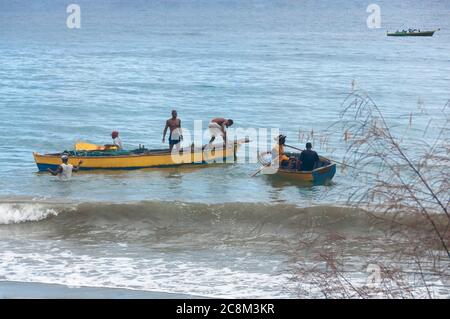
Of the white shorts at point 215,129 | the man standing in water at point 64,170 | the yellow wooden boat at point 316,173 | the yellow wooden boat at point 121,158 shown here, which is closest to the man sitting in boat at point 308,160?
the yellow wooden boat at point 316,173

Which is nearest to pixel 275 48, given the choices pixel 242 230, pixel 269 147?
pixel 269 147

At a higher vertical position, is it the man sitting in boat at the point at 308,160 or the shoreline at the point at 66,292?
the man sitting in boat at the point at 308,160

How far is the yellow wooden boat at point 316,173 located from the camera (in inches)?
1103

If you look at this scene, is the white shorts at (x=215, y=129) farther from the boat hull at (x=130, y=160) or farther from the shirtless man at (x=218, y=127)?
the boat hull at (x=130, y=160)

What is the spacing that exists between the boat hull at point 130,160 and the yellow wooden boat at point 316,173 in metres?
3.12

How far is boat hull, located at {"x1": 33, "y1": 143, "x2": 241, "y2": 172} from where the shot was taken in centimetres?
2991

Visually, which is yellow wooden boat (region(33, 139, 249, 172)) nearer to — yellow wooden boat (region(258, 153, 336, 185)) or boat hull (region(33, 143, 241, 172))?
boat hull (region(33, 143, 241, 172))

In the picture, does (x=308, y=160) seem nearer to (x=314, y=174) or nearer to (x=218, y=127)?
(x=314, y=174)

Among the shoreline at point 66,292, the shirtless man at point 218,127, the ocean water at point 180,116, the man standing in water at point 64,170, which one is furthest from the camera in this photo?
the shirtless man at point 218,127

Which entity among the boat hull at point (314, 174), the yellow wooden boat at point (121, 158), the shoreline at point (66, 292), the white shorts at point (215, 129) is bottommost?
the shoreline at point (66, 292)

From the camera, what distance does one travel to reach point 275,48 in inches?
3408

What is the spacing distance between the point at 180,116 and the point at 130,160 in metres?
18.5

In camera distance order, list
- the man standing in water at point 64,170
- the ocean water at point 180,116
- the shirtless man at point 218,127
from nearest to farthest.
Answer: the ocean water at point 180,116
the man standing in water at point 64,170
the shirtless man at point 218,127

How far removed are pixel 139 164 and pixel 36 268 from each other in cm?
1084
